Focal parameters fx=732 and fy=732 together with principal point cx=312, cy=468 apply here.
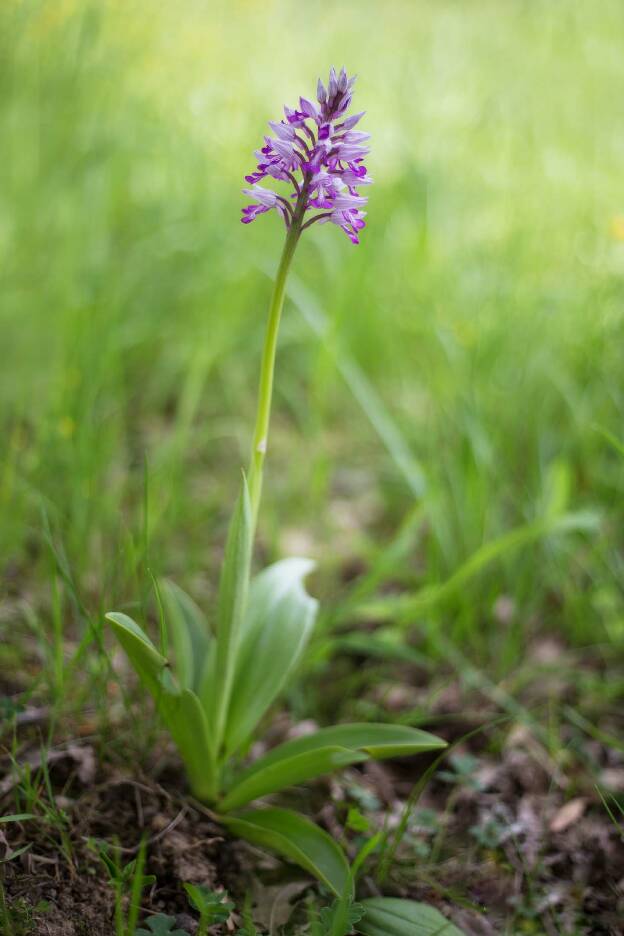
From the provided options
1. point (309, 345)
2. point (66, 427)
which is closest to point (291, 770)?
point (66, 427)

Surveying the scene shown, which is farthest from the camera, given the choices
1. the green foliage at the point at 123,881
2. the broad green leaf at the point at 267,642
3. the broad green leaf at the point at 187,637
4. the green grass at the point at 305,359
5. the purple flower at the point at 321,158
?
the green grass at the point at 305,359

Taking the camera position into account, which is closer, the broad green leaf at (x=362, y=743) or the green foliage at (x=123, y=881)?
the green foliage at (x=123, y=881)

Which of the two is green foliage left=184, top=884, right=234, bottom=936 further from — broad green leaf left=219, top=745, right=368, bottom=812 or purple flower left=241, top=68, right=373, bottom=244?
purple flower left=241, top=68, right=373, bottom=244

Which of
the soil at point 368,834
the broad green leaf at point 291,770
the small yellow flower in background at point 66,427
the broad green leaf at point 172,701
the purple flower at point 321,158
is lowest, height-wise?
the soil at point 368,834

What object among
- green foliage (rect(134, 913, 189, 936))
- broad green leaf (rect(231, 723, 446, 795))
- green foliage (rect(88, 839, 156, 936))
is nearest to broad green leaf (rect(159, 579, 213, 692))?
broad green leaf (rect(231, 723, 446, 795))

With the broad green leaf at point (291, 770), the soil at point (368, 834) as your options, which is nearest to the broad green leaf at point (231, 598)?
the broad green leaf at point (291, 770)

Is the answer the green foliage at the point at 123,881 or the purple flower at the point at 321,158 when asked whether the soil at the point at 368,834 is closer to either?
the green foliage at the point at 123,881

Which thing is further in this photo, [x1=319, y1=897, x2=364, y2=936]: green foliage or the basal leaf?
the basal leaf
